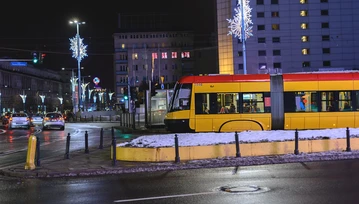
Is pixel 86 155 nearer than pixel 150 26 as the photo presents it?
Yes

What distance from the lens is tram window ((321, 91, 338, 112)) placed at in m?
21.6

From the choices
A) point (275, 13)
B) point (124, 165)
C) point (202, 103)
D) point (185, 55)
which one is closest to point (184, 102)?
point (202, 103)

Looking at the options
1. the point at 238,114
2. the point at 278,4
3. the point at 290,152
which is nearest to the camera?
the point at 290,152

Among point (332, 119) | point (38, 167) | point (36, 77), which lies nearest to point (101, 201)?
point (38, 167)

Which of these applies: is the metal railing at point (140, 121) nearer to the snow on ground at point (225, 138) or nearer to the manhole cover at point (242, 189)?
the snow on ground at point (225, 138)

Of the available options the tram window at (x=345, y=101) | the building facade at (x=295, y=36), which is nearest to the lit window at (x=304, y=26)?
the building facade at (x=295, y=36)

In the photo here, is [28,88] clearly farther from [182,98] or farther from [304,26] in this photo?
[182,98]

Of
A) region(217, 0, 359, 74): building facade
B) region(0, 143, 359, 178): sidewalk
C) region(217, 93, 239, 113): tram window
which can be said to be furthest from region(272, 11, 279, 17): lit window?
region(0, 143, 359, 178): sidewalk

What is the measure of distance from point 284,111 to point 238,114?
2.39 m

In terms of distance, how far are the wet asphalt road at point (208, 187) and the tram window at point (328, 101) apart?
9.12m

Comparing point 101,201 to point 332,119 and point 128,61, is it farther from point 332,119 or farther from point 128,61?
point 128,61

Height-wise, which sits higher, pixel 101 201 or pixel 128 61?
pixel 128 61

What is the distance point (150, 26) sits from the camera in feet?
397

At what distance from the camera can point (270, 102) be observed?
70.5 ft
